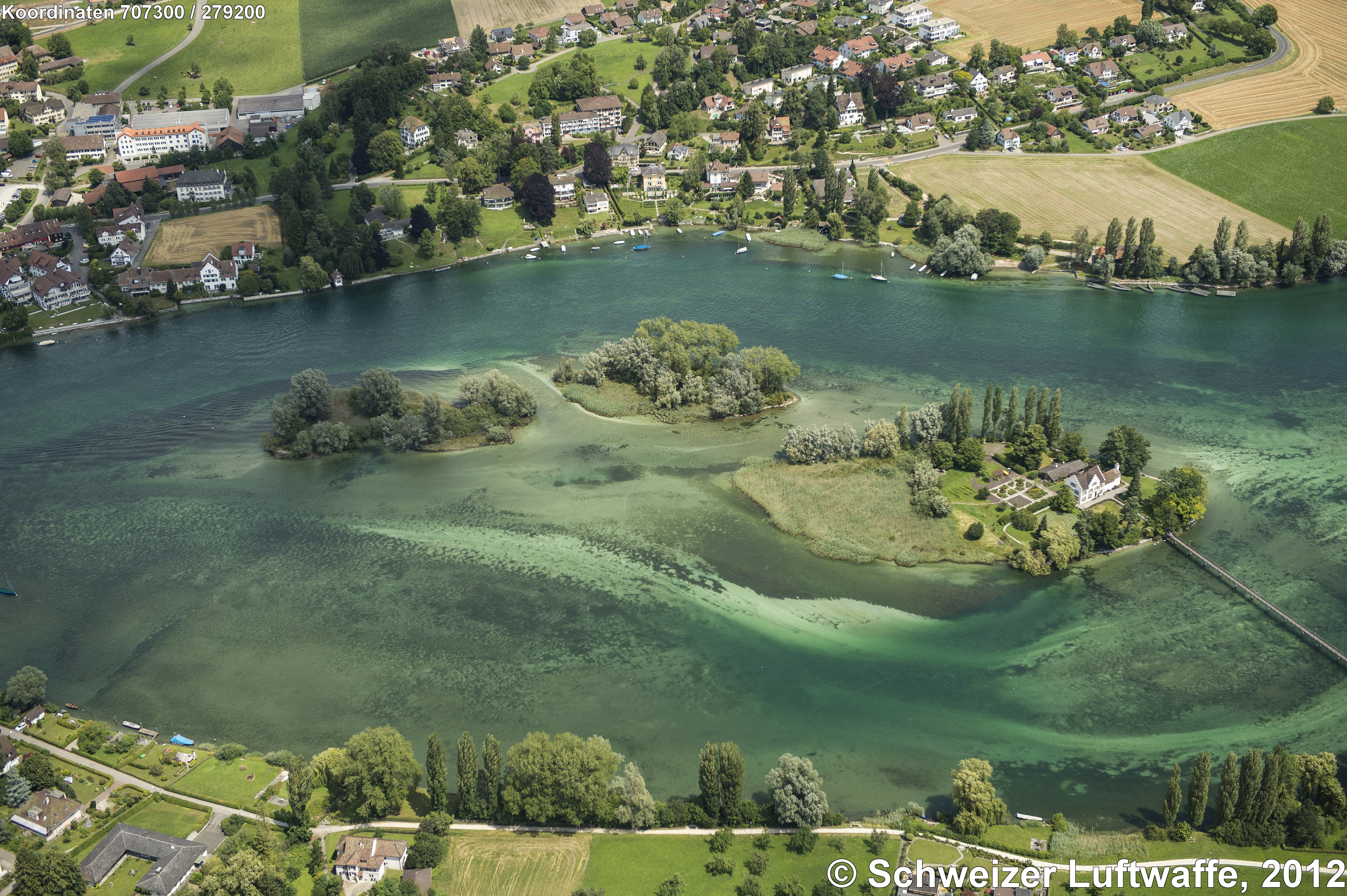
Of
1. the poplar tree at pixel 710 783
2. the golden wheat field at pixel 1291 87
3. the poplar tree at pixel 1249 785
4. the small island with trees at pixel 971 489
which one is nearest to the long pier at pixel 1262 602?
the small island with trees at pixel 971 489

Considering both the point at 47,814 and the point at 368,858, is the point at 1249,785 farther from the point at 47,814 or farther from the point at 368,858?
Answer: the point at 47,814

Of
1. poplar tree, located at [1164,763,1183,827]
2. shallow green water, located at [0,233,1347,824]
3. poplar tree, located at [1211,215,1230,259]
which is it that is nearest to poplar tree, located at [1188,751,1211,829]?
poplar tree, located at [1164,763,1183,827]

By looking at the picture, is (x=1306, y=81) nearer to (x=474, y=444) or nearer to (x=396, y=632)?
(x=474, y=444)

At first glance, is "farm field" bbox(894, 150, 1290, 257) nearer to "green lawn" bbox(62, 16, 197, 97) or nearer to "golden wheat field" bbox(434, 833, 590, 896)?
"golden wheat field" bbox(434, 833, 590, 896)

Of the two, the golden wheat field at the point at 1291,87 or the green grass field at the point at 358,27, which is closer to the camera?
the golden wheat field at the point at 1291,87

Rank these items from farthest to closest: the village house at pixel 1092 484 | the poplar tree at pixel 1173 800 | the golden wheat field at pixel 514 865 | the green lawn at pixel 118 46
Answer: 1. the green lawn at pixel 118 46
2. the village house at pixel 1092 484
3. the poplar tree at pixel 1173 800
4. the golden wheat field at pixel 514 865

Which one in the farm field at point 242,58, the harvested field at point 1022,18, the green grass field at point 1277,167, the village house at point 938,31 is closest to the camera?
the green grass field at point 1277,167

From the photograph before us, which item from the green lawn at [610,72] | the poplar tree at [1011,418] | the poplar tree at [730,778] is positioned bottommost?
the poplar tree at [730,778]

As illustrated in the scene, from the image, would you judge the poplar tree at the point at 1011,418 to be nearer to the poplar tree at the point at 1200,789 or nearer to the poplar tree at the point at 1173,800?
the poplar tree at the point at 1200,789

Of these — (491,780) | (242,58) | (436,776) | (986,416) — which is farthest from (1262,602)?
(242,58)
